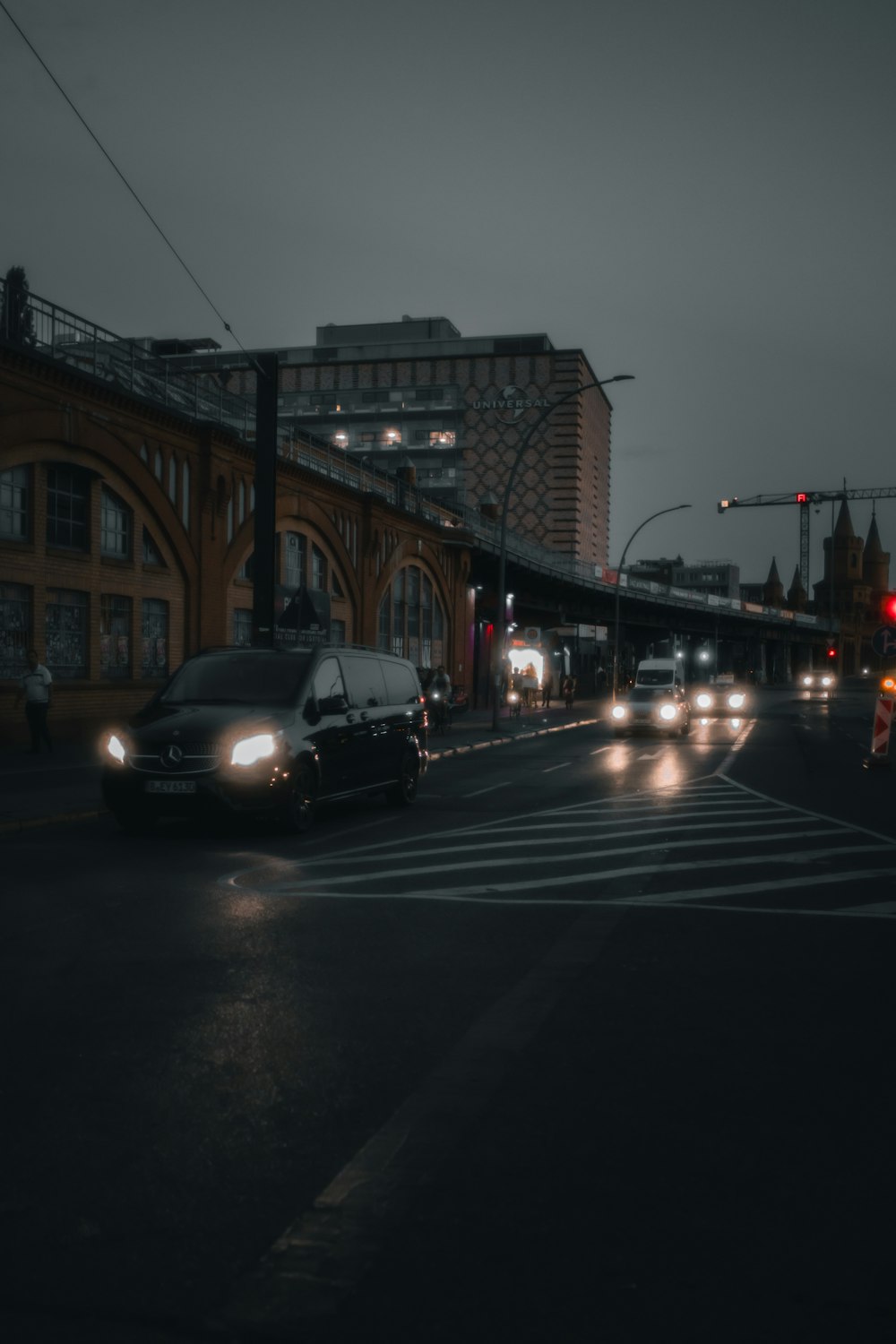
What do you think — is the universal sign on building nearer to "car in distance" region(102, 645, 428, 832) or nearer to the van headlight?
"car in distance" region(102, 645, 428, 832)

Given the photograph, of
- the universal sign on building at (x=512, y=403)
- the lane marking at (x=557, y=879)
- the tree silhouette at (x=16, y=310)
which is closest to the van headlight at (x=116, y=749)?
the lane marking at (x=557, y=879)

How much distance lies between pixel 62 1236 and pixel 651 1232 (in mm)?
1526

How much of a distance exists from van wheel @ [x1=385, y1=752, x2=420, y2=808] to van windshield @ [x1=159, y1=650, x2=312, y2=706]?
2.41 metres

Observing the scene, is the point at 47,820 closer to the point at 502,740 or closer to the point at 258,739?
the point at 258,739

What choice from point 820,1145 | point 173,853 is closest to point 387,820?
point 173,853

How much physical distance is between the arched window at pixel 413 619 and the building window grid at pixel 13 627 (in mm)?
18715

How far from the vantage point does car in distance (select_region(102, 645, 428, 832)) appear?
11773 mm

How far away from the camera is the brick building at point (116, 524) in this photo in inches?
880

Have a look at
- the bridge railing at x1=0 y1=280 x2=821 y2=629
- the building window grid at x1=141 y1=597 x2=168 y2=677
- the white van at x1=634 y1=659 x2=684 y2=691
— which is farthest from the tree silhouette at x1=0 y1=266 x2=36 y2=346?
the white van at x1=634 y1=659 x2=684 y2=691

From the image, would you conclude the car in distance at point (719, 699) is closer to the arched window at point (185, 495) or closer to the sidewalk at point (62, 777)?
the sidewalk at point (62, 777)

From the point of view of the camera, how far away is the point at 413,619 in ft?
150

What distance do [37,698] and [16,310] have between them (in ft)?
22.0

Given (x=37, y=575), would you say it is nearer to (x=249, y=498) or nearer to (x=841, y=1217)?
(x=249, y=498)

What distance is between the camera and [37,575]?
23156 mm
